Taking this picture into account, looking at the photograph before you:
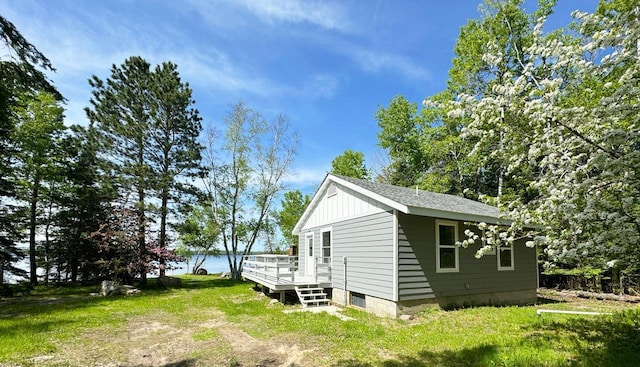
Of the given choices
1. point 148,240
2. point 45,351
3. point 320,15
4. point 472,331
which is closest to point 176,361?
point 45,351

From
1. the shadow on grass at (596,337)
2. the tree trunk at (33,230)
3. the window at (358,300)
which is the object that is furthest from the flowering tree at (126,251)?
the shadow on grass at (596,337)

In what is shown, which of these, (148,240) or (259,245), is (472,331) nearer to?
(148,240)

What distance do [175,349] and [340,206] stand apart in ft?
22.5

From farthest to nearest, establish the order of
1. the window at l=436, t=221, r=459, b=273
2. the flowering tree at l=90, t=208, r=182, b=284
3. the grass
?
the flowering tree at l=90, t=208, r=182, b=284 → the window at l=436, t=221, r=459, b=273 → the grass

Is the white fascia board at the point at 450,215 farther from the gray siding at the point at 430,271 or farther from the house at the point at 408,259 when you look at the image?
the gray siding at the point at 430,271

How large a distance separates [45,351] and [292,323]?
4.71 m

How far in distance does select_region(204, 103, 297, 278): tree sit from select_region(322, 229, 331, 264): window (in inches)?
397

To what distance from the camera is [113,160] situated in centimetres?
1667

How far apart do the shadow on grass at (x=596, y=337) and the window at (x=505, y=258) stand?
113 inches

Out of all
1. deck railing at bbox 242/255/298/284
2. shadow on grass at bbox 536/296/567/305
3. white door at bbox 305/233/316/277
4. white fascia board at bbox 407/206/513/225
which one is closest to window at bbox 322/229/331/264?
white door at bbox 305/233/316/277

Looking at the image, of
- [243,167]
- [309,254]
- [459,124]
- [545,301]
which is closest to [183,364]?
[309,254]

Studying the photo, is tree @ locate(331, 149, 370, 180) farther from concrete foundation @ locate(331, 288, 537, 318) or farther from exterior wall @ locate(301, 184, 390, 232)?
concrete foundation @ locate(331, 288, 537, 318)

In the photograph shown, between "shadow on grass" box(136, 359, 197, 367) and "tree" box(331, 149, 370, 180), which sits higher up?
"tree" box(331, 149, 370, 180)

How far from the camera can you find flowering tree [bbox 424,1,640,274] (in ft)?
11.8
